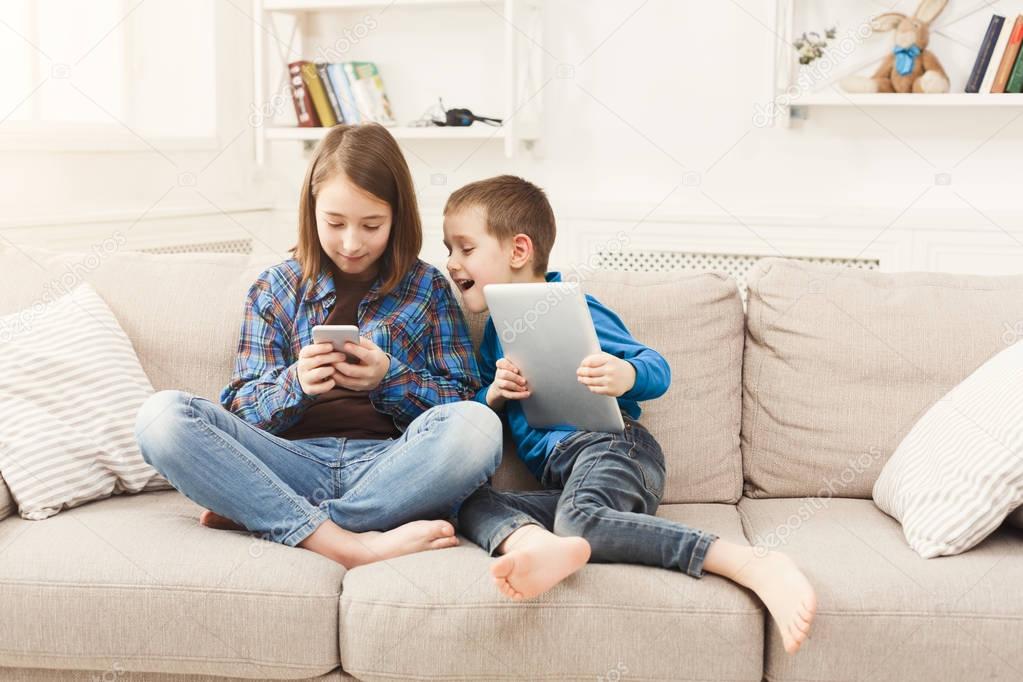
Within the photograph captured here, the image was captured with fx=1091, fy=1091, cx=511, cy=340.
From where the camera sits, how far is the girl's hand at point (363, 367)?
1616 mm

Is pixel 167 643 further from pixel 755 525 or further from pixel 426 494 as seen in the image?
pixel 755 525

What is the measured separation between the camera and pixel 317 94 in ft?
11.1

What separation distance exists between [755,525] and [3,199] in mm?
1881

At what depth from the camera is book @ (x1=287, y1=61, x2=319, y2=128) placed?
3.38 metres

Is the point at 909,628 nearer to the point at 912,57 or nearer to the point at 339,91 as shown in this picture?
the point at 912,57

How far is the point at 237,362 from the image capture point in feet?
5.87

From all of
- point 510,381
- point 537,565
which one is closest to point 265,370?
point 510,381

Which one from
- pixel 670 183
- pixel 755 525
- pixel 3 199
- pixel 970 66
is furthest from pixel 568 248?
pixel 755 525

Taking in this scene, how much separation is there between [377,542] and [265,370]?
0.41 metres

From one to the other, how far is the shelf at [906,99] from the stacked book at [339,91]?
1.26 meters

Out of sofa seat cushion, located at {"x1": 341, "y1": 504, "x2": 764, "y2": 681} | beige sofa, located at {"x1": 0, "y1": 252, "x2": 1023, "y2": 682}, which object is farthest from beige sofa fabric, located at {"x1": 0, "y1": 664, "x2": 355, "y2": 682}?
sofa seat cushion, located at {"x1": 341, "y1": 504, "x2": 764, "y2": 681}

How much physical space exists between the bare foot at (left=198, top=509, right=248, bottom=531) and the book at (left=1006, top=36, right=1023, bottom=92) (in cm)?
237

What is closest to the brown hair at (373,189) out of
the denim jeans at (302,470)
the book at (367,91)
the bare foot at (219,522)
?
the denim jeans at (302,470)

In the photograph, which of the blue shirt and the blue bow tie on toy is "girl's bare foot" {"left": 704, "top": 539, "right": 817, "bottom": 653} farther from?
the blue bow tie on toy
